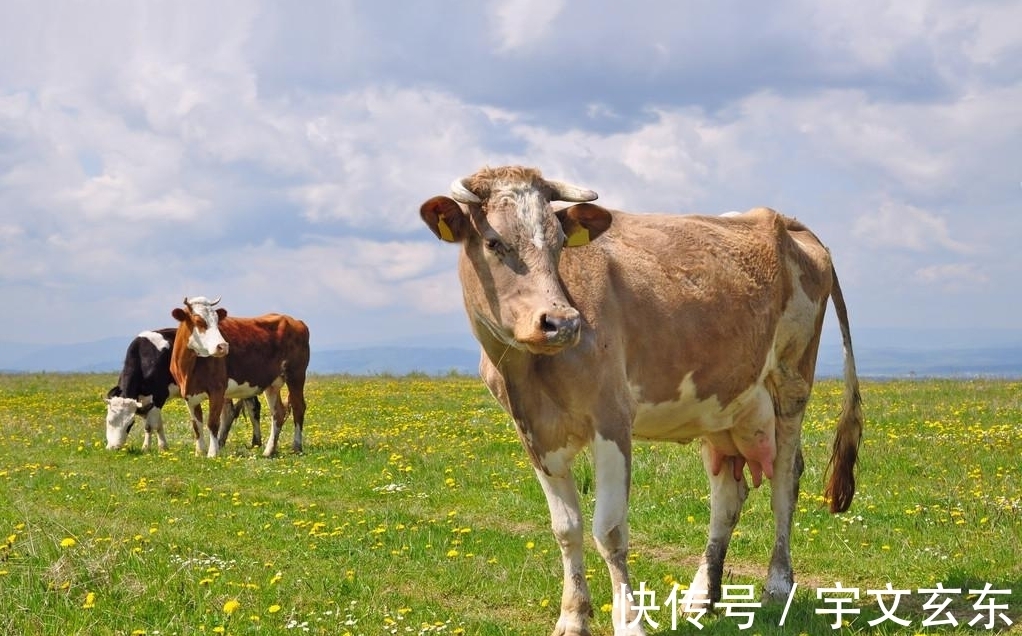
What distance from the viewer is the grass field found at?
24.0 feet

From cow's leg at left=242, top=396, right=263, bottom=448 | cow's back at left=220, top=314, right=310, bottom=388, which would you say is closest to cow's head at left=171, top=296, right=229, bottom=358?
cow's back at left=220, top=314, right=310, bottom=388

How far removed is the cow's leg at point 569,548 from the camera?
6859 mm

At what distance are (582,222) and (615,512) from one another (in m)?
1.90

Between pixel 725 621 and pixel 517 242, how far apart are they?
10.9 feet

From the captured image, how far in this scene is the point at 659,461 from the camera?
1409 centimetres

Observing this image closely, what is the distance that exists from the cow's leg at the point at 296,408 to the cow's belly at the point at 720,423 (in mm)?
11753

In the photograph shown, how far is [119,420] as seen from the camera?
63.2ft

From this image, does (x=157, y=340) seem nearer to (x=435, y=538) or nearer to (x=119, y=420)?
(x=119, y=420)

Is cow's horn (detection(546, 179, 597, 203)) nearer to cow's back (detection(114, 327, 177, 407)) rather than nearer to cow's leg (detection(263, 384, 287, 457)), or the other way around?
cow's leg (detection(263, 384, 287, 457))

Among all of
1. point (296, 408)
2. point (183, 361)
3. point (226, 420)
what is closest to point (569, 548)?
point (296, 408)

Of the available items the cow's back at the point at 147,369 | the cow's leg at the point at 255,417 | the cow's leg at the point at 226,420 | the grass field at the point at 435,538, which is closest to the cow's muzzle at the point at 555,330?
the grass field at the point at 435,538

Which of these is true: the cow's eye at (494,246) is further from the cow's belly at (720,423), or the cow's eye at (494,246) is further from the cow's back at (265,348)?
the cow's back at (265,348)

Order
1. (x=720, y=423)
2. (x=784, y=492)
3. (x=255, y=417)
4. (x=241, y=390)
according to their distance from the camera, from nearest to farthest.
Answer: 1. (x=720, y=423)
2. (x=784, y=492)
3. (x=241, y=390)
4. (x=255, y=417)

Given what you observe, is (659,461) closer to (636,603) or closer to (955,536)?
(955,536)
